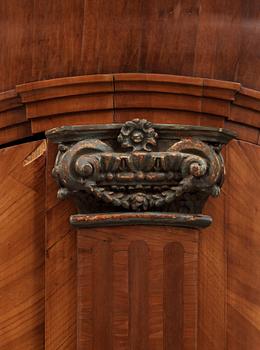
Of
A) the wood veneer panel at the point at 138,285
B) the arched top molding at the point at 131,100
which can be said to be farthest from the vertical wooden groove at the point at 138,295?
the arched top molding at the point at 131,100

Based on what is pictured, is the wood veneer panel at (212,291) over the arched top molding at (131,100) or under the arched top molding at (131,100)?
under

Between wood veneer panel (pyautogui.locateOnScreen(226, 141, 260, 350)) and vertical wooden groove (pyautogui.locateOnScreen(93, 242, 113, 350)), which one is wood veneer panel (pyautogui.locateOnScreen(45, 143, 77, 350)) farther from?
wood veneer panel (pyautogui.locateOnScreen(226, 141, 260, 350))

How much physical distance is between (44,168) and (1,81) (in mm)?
98

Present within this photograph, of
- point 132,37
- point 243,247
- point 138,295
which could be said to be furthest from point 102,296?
point 132,37

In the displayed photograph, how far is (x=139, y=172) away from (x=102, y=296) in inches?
4.7

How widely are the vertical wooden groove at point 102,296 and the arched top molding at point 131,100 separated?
13 cm

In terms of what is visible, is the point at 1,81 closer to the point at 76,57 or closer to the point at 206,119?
the point at 76,57

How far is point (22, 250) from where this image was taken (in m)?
1.07

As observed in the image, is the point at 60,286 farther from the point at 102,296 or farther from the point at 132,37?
the point at 132,37

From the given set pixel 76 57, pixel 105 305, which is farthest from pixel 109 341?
pixel 76 57

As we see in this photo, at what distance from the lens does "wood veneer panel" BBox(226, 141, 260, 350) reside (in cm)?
106

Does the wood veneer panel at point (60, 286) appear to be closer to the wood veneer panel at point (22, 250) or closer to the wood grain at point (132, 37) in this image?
the wood veneer panel at point (22, 250)

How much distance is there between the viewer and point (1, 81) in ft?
3.60

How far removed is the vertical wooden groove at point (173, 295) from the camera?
1.03 metres
